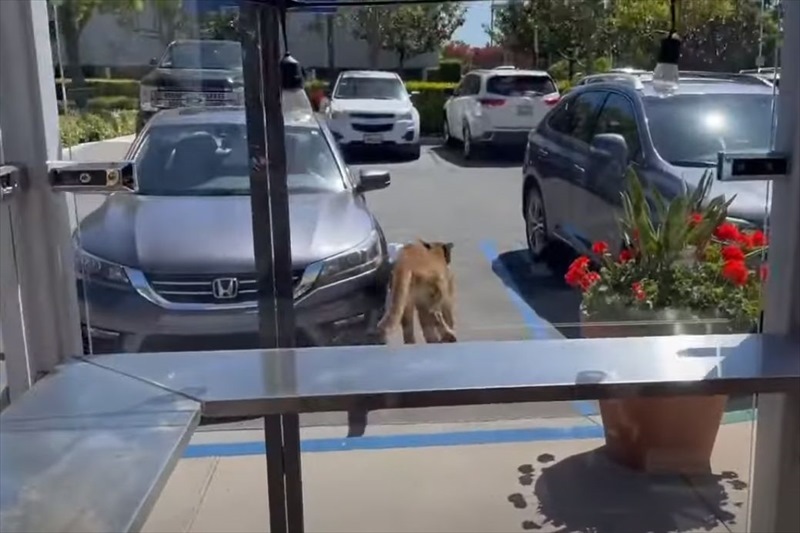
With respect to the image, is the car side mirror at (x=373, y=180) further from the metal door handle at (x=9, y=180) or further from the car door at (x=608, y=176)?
the metal door handle at (x=9, y=180)

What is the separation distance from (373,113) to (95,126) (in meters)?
0.62

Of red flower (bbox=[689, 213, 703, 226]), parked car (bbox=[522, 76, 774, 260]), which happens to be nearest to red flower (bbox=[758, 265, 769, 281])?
parked car (bbox=[522, 76, 774, 260])

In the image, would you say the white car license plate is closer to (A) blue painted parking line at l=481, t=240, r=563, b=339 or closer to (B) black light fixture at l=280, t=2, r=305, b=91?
(A) blue painted parking line at l=481, t=240, r=563, b=339

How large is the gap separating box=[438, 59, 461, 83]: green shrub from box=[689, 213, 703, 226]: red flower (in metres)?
0.71

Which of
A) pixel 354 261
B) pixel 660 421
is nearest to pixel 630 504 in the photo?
pixel 660 421

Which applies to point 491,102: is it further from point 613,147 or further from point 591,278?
point 591,278

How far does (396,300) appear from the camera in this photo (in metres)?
2.16

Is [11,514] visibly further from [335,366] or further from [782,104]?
[782,104]

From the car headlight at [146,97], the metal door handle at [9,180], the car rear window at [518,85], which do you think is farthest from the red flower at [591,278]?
the metal door handle at [9,180]

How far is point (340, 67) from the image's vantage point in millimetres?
1993

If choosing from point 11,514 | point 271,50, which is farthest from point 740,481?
point 11,514

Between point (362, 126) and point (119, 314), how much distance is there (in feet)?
2.43

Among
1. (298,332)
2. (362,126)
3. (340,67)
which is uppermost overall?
(340,67)

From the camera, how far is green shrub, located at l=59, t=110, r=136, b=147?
169 cm
